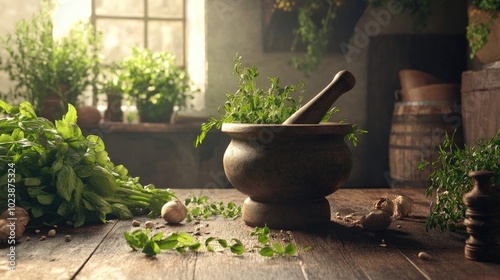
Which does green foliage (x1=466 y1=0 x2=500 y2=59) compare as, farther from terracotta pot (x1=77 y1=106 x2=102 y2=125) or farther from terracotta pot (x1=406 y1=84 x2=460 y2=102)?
terracotta pot (x1=77 y1=106 x2=102 y2=125)

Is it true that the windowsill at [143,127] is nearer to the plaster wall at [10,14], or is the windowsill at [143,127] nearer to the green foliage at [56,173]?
the plaster wall at [10,14]

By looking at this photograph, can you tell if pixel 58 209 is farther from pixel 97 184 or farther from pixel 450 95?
pixel 450 95

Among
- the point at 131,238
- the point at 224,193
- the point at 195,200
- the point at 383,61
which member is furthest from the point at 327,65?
the point at 131,238

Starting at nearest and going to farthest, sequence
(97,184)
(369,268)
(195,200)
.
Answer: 1. (369,268)
2. (97,184)
3. (195,200)

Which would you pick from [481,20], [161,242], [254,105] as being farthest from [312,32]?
[161,242]

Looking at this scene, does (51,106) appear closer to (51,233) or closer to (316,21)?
(316,21)

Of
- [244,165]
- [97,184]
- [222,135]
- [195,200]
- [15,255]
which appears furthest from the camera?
[222,135]

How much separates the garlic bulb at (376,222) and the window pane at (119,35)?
328 cm

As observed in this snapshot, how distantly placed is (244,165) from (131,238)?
0.44m

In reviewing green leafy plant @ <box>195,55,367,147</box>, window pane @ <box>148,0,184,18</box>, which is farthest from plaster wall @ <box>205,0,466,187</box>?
green leafy plant @ <box>195,55,367,147</box>

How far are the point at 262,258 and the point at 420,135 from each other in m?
2.62

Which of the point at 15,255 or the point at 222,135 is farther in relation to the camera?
the point at 222,135

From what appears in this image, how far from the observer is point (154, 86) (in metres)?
4.20

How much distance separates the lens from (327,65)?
4469mm
